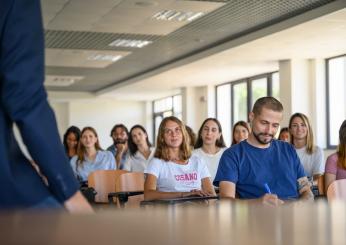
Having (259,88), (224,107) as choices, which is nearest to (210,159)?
(259,88)

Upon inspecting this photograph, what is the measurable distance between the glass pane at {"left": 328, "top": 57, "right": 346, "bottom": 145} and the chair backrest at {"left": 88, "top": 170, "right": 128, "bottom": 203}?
716 centimetres

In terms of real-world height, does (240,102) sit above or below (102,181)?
above

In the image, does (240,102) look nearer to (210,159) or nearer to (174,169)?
(210,159)

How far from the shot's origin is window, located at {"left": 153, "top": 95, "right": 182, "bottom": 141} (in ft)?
69.3

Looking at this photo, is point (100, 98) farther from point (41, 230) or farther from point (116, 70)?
point (41, 230)

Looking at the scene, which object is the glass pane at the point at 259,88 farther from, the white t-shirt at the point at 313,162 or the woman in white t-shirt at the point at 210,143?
the white t-shirt at the point at 313,162

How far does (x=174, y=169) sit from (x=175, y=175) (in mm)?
53

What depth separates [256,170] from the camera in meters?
3.45

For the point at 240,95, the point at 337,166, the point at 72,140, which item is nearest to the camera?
the point at 337,166

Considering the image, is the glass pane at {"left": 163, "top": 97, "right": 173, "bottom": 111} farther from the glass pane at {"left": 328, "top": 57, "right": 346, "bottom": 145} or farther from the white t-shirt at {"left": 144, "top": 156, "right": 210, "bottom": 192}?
the white t-shirt at {"left": 144, "top": 156, "right": 210, "bottom": 192}

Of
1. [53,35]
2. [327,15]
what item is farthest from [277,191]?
[53,35]

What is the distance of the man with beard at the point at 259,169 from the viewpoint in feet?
11.3

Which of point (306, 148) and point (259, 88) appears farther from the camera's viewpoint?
point (259, 88)

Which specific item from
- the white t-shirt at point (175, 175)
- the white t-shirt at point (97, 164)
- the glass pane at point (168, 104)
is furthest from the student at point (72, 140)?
the glass pane at point (168, 104)
